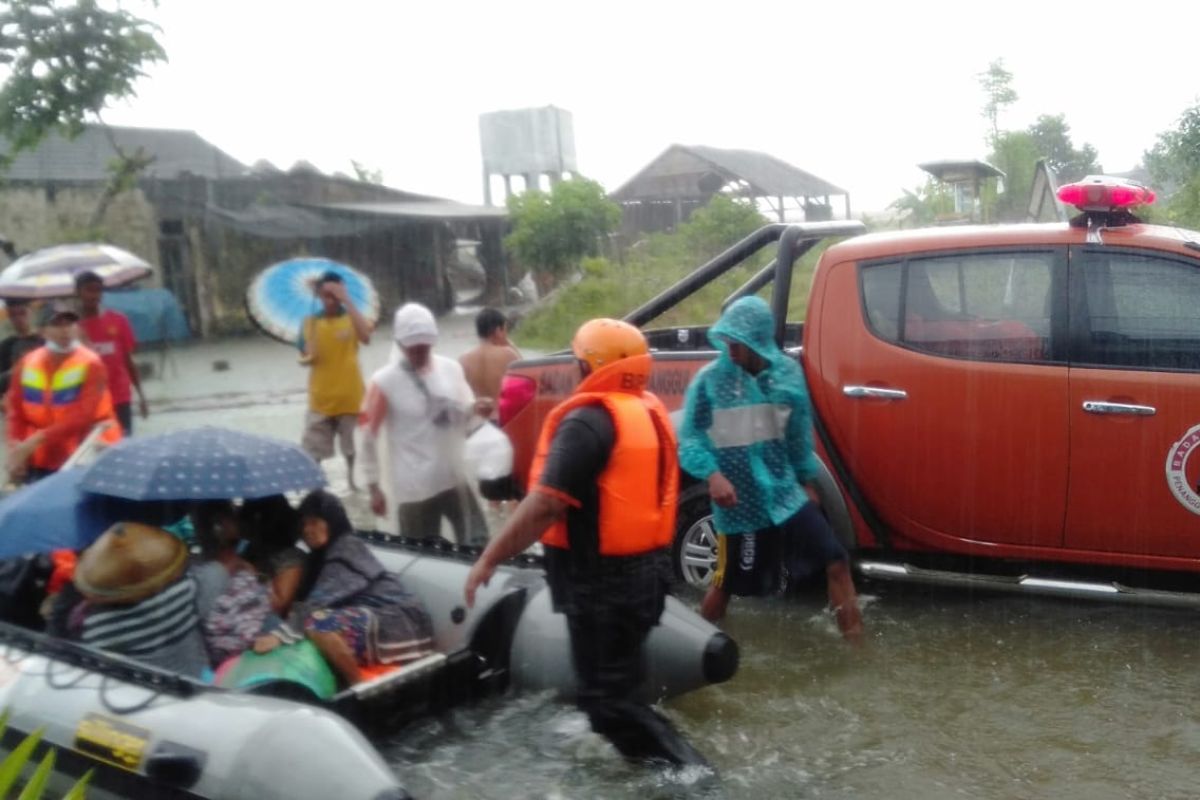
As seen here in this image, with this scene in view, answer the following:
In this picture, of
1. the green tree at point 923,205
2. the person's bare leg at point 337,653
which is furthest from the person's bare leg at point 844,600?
the green tree at point 923,205

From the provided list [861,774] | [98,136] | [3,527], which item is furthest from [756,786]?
[98,136]

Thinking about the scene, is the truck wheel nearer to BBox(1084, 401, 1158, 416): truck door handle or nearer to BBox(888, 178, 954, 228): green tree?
Result: BBox(1084, 401, 1158, 416): truck door handle

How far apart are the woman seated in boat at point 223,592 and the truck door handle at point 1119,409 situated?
3320 mm

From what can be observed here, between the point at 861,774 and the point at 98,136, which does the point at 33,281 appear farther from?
the point at 98,136

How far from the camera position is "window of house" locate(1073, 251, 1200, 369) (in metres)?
5.51

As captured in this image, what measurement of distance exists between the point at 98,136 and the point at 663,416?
29748 millimetres

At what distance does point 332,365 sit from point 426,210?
19633 mm

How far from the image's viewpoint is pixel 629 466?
157 inches

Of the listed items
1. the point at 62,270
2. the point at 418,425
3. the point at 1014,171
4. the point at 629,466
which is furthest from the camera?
the point at 1014,171

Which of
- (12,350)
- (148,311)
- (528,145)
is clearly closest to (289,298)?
(12,350)

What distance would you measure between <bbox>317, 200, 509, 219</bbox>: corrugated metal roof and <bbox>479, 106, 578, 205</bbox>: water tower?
6.66m

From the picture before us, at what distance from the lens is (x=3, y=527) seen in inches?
175

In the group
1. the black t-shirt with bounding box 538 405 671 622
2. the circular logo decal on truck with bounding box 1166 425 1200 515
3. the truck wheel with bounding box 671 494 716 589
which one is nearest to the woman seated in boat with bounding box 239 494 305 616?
the black t-shirt with bounding box 538 405 671 622

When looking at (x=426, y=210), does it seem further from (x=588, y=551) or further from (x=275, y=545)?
(x=588, y=551)
